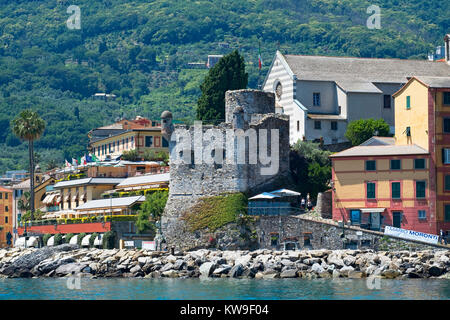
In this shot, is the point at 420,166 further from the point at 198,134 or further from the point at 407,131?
the point at 198,134

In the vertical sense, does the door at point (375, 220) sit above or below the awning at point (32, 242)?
above

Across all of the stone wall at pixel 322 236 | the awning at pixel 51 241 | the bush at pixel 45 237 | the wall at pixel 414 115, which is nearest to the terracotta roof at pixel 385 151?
the wall at pixel 414 115

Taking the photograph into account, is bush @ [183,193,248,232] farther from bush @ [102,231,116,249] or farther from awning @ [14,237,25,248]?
awning @ [14,237,25,248]

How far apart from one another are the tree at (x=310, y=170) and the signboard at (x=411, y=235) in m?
11.7

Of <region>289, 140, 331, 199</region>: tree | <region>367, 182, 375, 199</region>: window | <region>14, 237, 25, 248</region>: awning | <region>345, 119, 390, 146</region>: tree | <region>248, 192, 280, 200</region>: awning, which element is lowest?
<region>14, 237, 25, 248</region>: awning

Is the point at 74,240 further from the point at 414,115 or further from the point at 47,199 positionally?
the point at 414,115

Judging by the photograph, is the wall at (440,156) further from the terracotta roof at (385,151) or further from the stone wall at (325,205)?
the stone wall at (325,205)

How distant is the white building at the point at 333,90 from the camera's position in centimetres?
9438

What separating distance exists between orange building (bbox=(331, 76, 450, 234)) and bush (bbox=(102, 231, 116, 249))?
2003cm

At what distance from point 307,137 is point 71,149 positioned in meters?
102

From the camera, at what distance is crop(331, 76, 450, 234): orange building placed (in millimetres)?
73750

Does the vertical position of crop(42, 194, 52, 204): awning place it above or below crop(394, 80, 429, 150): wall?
below

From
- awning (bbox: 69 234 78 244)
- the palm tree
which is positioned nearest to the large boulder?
awning (bbox: 69 234 78 244)
